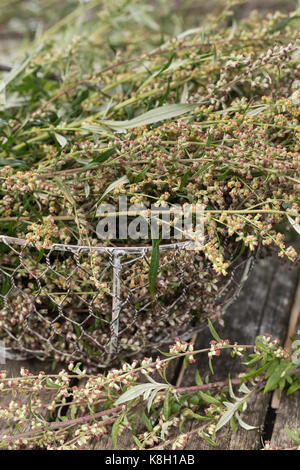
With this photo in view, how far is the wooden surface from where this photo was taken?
0.86m

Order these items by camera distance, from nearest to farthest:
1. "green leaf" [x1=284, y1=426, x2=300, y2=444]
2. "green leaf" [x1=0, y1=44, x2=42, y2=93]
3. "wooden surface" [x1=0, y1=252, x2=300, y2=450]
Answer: "green leaf" [x1=284, y1=426, x2=300, y2=444], "wooden surface" [x1=0, y1=252, x2=300, y2=450], "green leaf" [x1=0, y1=44, x2=42, y2=93]

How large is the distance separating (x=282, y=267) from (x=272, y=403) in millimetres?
413

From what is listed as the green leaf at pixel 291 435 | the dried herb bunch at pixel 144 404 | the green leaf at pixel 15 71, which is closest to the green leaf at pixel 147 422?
the dried herb bunch at pixel 144 404

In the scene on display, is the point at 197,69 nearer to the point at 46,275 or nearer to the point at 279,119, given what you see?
the point at 279,119

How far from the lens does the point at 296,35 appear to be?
0.95m

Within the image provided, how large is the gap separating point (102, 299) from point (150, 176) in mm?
231

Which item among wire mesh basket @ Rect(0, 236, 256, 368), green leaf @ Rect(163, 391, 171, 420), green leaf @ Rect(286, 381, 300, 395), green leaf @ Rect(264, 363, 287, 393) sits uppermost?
wire mesh basket @ Rect(0, 236, 256, 368)

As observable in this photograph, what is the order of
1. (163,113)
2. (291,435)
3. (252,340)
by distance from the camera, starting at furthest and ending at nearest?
(252,340)
(163,113)
(291,435)


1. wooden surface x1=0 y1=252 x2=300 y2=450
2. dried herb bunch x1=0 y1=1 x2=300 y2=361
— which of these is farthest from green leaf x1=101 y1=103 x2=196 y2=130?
wooden surface x1=0 y1=252 x2=300 y2=450

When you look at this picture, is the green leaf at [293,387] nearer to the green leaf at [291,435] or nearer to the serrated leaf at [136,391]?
the green leaf at [291,435]

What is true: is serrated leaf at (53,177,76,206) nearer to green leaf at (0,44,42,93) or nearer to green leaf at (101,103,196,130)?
green leaf at (101,103,196,130)

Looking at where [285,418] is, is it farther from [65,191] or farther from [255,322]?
[65,191]

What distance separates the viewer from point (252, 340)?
104 centimetres

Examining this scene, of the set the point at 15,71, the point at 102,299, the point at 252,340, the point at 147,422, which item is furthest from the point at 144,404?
the point at 15,71
